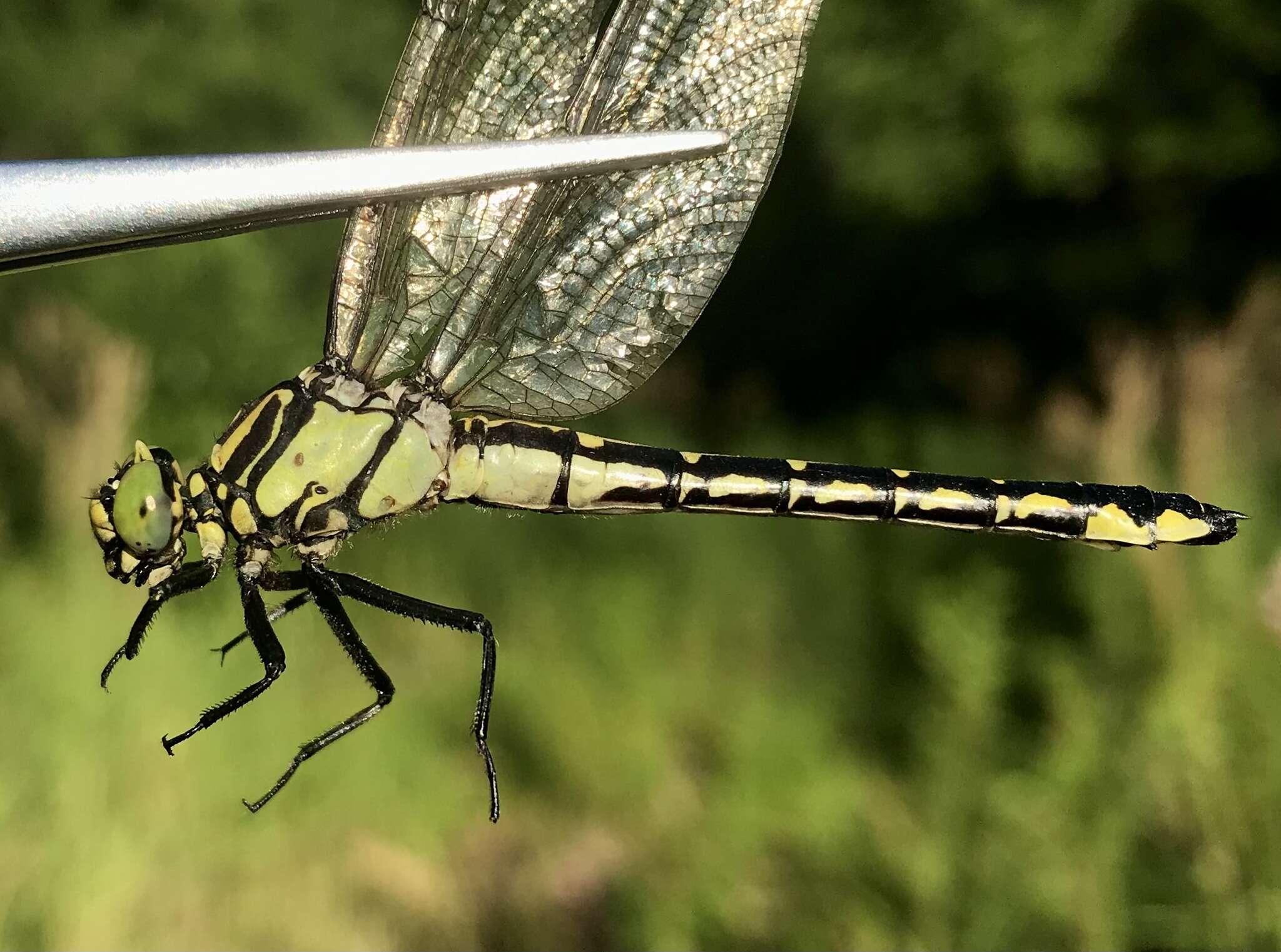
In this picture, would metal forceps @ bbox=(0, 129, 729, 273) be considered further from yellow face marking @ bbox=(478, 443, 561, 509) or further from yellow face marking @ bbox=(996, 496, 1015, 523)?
yellow face marking @ bbox=(996, 496, 1015, 523)

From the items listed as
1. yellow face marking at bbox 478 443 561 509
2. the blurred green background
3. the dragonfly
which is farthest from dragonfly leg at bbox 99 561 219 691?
the blurred green background

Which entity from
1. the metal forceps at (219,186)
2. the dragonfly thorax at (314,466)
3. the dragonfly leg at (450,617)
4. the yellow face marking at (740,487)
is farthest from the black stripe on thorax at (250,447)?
the yellow face marking at (740,487)

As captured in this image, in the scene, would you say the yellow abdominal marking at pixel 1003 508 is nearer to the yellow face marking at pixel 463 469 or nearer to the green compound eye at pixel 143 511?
the yellow face marking at pixel 463 469

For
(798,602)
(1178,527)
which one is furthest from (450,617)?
(798,602)

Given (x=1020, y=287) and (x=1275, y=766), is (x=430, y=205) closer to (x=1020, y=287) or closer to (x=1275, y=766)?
(x=1275, y=766)

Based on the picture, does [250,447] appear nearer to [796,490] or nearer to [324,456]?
[324,456]

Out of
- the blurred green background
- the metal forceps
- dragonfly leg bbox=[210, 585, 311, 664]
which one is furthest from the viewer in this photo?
the blurred green background

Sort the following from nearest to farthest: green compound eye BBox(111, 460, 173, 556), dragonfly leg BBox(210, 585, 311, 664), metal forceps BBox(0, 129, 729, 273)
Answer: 1. metal forceps BBox(0, 129, 729, 273)
2. green compound eye BBox(111, 460, 173, 556)
3. dragonfly leg BBox(210, 585, 311, 664)
